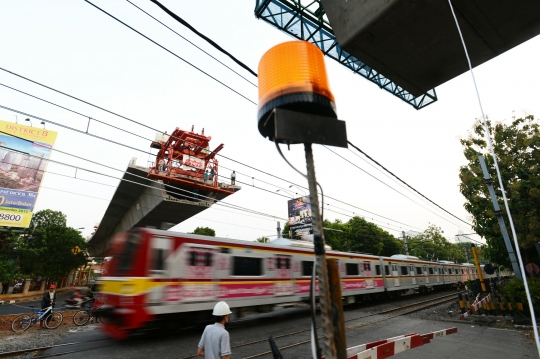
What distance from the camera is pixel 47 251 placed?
2858 centimetres

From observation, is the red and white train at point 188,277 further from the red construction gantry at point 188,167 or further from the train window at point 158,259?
Result: the red construction gantry at point 188,167

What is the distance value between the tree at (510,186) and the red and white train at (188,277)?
9.03m

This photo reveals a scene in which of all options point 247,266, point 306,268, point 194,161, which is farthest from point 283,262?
point 194,161

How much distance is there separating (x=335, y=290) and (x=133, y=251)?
25.6 ft

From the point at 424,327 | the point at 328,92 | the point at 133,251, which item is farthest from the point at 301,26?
the point at 424,327

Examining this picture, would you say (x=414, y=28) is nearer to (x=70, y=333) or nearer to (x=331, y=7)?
(x=331, y=7)

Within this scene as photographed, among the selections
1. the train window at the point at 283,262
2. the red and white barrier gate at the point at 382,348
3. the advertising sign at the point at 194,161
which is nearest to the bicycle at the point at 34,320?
the train window at the point at 283,262

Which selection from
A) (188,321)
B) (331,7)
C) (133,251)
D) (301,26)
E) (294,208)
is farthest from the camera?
(294,208)

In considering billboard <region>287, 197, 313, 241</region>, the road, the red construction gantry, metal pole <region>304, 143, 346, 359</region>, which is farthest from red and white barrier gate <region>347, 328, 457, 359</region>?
billboard <region>287, 197, 313, 241</region>

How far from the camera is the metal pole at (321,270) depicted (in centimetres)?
150

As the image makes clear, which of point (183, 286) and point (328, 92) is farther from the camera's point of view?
point (183, 286)

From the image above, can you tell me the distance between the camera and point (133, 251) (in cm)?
799

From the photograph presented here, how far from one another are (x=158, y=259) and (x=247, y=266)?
329 cm

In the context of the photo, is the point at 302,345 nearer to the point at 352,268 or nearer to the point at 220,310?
the point at 220,310
